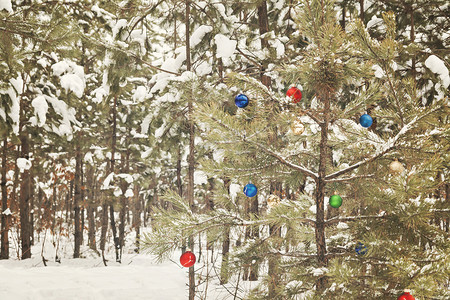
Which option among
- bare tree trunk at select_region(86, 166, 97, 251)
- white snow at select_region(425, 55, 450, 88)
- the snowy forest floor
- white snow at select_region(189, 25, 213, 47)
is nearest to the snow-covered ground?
the snowy forest floor

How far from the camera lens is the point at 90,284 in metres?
7.81

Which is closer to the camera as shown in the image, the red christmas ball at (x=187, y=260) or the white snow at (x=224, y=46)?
the red christmas ball at (x=187, y=260)

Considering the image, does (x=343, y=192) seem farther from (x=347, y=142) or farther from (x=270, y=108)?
(x=270, y=108)

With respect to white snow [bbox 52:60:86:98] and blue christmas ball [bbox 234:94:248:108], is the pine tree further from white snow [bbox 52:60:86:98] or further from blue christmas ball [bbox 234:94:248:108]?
white snow [bbox 52:60:86:98]

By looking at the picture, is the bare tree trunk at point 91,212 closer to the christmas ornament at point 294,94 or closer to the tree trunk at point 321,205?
the tree trunk at point 321,205

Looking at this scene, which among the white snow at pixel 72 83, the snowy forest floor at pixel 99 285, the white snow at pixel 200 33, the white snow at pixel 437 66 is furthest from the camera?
the white snow at pixel 72 83

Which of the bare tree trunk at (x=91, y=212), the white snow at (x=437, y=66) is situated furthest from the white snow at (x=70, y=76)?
the white snow at (x=437, y=66)

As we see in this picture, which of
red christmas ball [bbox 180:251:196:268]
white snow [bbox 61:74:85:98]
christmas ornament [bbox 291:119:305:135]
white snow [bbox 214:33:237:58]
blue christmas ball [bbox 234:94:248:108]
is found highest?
white snow [bbox 61:74:85:98]

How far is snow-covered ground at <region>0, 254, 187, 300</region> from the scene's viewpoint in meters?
6.92

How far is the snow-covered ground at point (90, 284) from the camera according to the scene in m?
6.92

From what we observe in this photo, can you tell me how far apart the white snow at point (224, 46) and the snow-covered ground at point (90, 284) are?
5506 mm

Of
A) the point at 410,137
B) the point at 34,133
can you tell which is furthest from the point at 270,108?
the point at 34,133

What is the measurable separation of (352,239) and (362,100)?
1174 millimetres

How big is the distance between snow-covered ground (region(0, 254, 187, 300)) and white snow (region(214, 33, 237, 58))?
5.51m
